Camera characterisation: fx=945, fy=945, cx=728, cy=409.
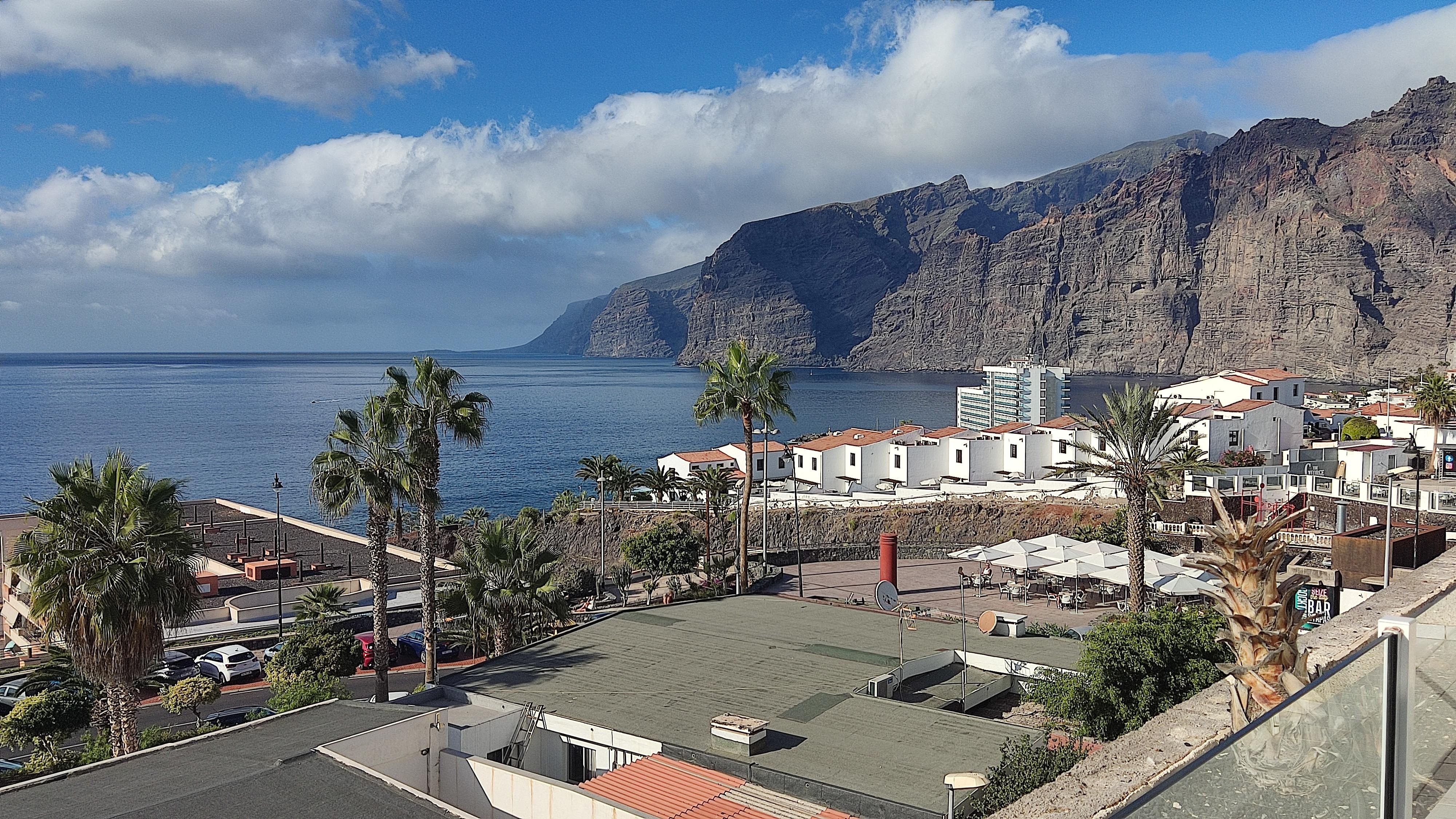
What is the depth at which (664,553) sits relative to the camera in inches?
1438

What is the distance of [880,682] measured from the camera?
17.0 m

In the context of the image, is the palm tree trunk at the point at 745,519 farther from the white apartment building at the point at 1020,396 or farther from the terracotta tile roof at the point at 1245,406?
the white apartment building at the point at 1020,396

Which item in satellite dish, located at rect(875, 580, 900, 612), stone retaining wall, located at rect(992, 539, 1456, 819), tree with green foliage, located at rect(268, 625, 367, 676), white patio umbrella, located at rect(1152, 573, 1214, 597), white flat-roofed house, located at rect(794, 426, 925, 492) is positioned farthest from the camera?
white flat-roofed house, located at rect(794, 426, 925, 492)

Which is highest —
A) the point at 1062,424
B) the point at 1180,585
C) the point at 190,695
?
the point at 1062,424

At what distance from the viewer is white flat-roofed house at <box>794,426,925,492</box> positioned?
2525 inches

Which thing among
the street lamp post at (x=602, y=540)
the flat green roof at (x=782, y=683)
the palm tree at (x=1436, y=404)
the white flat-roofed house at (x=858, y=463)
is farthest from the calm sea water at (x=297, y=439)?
the palm tree at (x=1436, y=404)

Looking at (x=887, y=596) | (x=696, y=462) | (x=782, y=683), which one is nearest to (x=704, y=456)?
(x=696, y=462)

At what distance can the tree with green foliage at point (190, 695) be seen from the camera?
21375 millimetres

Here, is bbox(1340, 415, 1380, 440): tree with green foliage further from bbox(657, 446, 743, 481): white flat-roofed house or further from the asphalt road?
the asphalt road

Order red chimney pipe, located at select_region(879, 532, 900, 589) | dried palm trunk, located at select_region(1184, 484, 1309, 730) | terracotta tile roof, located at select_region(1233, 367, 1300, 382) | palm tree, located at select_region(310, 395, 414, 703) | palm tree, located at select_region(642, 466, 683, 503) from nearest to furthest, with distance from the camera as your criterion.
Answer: dried palm trunk, located at select_region(1184, 484, 1309, 730) < palm tree, located at select_region(310, 395, 414, 703) < red chimney pipe, located at select_region(879, 532, 900, 589) < palm tree, located at select_region(642, 466, 683, 503) < terracotta tile roof, located at select_region(1233, 367, 1300, 382)

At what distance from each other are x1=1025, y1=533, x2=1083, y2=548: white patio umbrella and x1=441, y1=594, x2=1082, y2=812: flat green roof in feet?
31.7

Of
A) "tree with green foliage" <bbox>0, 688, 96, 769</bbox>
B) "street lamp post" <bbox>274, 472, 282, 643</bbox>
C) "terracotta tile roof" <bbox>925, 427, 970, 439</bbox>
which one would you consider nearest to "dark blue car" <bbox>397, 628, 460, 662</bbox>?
"street lamp post" <bbox>274, 472, 282, 643</bbox>

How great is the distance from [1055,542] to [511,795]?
22161mm

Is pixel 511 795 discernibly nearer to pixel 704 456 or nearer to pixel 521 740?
pixel 521 740
